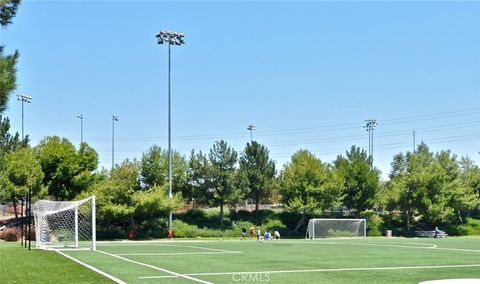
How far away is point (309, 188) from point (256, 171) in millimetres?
6660

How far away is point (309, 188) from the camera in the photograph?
64875mm

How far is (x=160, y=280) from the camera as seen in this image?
16.0 metres

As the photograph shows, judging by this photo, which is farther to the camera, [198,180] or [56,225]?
[198,180]

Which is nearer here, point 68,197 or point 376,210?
point 68,197

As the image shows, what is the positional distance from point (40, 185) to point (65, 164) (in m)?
4.00

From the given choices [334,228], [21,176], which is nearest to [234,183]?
[334,228]

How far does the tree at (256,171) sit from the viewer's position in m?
67.6

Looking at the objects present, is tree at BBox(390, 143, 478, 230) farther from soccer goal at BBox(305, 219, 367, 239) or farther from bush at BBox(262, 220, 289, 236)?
bush at BBox(262, 220, 289, 236)

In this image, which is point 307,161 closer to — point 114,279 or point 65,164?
point 65,164

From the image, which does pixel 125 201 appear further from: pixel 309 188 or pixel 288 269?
pixel 288 269

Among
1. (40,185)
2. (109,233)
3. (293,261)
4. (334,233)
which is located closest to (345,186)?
(334,233)

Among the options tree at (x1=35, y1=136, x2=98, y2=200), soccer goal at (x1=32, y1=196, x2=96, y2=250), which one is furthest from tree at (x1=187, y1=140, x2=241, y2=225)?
soccer goal at (x1=32, y1=196, x2=96, y2=250)

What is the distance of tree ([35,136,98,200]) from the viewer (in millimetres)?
58750

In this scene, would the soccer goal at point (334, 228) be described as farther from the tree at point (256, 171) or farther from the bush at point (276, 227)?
the tree at point (256, 171)
